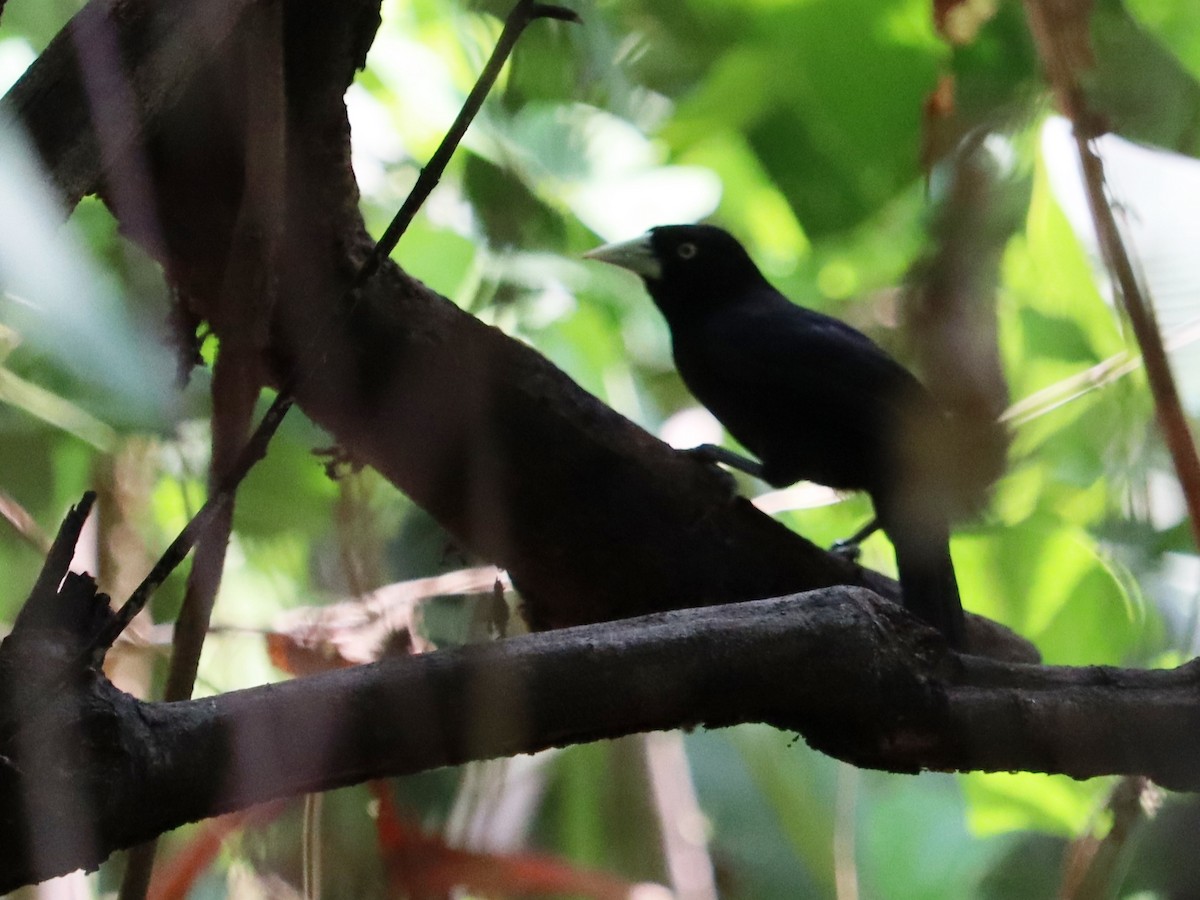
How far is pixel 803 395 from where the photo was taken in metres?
1.79

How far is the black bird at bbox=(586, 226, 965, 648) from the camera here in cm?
153

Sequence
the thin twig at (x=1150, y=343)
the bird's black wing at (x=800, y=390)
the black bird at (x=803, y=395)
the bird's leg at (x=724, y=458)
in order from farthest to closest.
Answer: the bird's black wing at (x=800, y=390) → the black bird at (x=803, y=395) → the bird's leg at (x=724, y=458) → the thin twig at (x=1150, y=343)

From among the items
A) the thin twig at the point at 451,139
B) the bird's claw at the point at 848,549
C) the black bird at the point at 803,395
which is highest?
the black bird at the point at 803,395

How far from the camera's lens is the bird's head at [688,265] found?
6.70ft

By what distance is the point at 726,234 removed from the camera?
2.08 m

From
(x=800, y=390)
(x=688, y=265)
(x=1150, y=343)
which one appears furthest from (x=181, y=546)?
(x=688, y=265)

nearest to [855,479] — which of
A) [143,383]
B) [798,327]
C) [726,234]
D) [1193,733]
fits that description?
[798,327]

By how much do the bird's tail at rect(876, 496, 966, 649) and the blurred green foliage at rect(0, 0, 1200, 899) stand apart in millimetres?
120

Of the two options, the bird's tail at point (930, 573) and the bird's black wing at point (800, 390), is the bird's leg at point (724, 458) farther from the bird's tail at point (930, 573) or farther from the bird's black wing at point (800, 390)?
the bird's tail at point (930, 573)

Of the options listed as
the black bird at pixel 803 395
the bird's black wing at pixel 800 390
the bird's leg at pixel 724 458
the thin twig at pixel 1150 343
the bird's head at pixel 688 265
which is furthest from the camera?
the bird's head at pixel 688 265

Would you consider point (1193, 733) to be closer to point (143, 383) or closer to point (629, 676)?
point (629, 676)

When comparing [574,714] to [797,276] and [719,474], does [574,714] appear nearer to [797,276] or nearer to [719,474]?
[719,474]

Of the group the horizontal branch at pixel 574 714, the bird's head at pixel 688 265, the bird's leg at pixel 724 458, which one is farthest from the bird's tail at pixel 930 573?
the bird's head at pixel 688 265

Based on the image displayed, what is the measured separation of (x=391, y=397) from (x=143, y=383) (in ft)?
2.29
